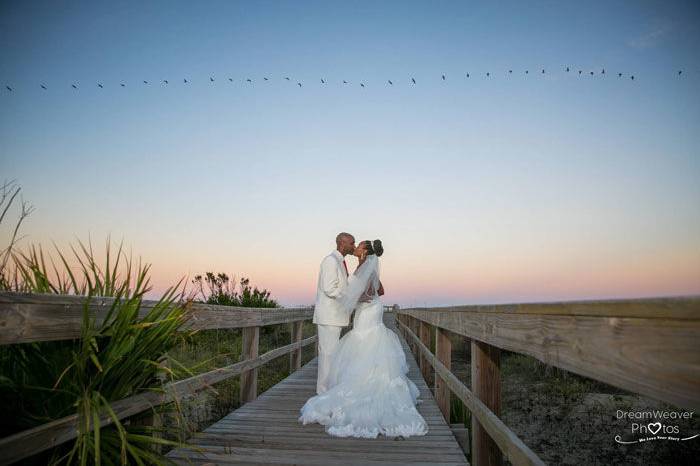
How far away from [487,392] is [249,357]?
139 inches

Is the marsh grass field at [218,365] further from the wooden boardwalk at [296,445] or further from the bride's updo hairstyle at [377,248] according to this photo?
the bride's updo hairstyle at [377,248]

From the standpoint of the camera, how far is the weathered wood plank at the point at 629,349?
886 millimetres

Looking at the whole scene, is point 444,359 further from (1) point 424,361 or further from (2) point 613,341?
(2) point 613,341

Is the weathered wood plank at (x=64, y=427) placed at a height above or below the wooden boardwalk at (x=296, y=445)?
above

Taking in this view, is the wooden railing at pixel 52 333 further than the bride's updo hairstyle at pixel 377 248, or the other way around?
the bride's updo hairstyle at pixel 377 248

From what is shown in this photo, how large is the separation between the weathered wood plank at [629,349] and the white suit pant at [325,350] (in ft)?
14.0

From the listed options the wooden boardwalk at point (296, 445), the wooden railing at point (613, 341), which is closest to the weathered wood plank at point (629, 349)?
the wooden railing at point (613, 341)

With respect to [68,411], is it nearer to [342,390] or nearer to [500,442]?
[500,442]

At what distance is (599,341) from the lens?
121 cm

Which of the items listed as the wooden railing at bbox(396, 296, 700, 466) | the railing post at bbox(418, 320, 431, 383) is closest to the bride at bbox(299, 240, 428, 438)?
the railing post at bbox(418, 320, 431, 383)

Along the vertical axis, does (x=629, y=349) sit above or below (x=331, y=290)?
below

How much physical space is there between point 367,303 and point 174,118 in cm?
1270

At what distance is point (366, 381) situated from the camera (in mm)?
4895

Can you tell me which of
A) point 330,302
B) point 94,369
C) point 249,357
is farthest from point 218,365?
point 94,369
